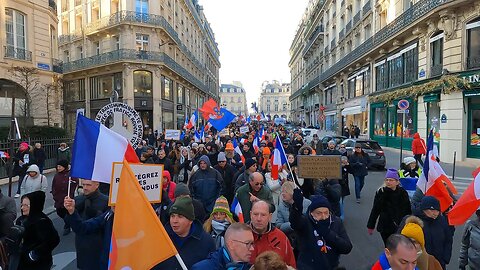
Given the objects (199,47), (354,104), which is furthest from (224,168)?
(199,47)

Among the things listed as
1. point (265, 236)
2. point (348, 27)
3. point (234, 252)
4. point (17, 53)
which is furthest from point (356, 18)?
point (234, 252)

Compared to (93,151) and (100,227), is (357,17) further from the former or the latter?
(100,227)

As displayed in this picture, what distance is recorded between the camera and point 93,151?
14.3 feet

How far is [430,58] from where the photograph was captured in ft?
66.7

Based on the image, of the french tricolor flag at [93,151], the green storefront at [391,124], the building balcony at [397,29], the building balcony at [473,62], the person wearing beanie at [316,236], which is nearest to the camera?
the person wearing beanie at [316,236]

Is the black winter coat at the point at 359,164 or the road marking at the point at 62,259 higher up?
the black winter coat at the point at 359,164

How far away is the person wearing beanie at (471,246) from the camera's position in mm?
3971

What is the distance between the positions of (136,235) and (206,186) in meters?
4.00

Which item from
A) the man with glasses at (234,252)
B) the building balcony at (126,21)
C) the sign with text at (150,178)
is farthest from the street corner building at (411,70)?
the building balcony at (126,21)

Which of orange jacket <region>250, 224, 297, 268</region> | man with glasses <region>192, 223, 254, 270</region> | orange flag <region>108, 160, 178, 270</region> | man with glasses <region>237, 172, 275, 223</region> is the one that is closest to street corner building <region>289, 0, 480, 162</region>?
man with glasses <region>237, 172, 275, 223</region>

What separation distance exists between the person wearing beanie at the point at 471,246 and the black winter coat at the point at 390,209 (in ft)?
3.65

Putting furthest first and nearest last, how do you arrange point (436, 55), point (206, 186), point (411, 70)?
point (411, 70) < point (436, 55) < point (206, 186)

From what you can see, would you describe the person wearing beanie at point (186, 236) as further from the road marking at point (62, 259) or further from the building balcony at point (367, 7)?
the building balcony at point (367, 7)

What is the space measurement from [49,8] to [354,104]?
27454 mm
